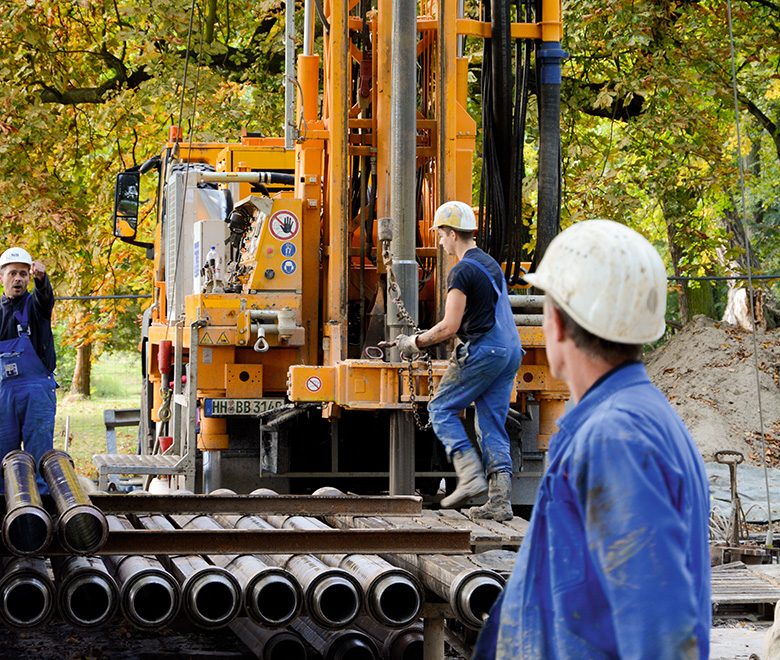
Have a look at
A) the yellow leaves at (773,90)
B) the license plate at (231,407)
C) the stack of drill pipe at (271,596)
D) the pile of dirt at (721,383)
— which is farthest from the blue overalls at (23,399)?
→ the yellow leaves at (773,90)

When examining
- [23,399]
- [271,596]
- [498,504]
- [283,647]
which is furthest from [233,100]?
[271,596]

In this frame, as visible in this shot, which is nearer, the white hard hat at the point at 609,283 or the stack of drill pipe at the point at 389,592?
the white hard hat at the point at 609,283

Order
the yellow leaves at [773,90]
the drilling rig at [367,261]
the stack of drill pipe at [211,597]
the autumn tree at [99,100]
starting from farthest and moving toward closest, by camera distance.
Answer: the yellow leaves at [773,90] < the autumn tree at [99,100] < the drilling rig at [367,261] < the stack of drill pipe at [211,597]

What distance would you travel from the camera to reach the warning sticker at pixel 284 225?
10.2 m

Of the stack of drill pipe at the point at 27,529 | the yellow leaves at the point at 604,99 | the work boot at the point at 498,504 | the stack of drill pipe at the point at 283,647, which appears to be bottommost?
the stack of drill pipe at the point at 283,647

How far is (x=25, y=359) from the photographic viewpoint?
10383 mm

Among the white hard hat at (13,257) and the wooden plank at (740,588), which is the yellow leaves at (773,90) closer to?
the wooden plank at (740,588)

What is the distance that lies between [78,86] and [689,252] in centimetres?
887

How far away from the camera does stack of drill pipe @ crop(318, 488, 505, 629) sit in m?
6.39

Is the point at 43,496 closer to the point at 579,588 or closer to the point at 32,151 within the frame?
the point at 579,588

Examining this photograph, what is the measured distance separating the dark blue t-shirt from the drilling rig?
918mm

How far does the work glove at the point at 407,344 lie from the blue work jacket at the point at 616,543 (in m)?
5.58

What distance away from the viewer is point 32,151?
19391 mm

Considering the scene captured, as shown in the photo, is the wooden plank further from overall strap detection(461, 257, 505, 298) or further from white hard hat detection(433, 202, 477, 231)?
white hard hat detection(433, 202, 477, 231)
